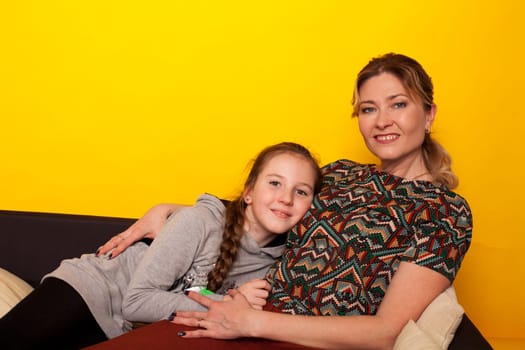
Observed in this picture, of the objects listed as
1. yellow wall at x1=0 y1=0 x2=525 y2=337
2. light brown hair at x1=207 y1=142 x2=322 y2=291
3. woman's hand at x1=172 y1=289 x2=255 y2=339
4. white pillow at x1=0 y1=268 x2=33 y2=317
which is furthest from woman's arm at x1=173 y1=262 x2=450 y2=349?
yellow wall at x1=0 y1=0 x2=525 y2=337

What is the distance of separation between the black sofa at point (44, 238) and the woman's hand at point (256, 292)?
82 cm

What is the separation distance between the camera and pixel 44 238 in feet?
8.00

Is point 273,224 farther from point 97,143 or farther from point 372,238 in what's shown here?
point 97,143

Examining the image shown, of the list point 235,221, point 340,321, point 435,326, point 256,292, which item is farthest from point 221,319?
point 435,326

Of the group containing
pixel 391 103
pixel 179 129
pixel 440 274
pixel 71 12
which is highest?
pixel 71 12

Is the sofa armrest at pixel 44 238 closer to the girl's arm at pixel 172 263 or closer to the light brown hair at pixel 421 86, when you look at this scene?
the girl's arm at pixel 172 263

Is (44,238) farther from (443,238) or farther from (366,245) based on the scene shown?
(443,238)

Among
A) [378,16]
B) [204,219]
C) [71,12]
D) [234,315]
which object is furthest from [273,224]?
[71,12]

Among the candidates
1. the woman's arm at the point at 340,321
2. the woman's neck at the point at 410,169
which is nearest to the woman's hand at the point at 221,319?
the woman's arm at the point at 340,321

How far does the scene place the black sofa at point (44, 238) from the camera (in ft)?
7.90

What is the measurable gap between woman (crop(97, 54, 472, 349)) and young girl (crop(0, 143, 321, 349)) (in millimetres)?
72

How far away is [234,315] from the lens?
155 cm

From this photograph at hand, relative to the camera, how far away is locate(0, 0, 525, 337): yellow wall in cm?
264

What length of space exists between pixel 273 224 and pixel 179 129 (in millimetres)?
1071
